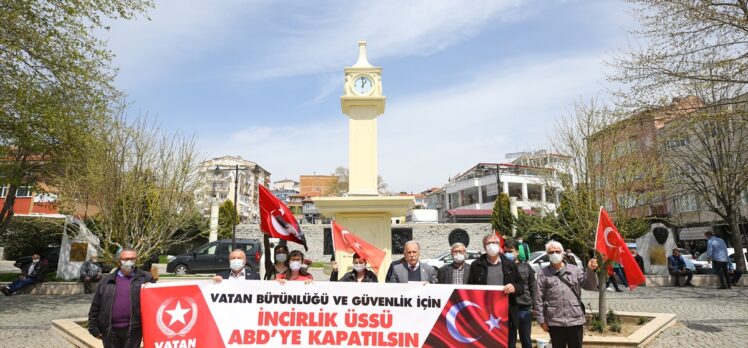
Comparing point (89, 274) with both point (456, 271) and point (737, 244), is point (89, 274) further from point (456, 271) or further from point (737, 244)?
point (737, 244)

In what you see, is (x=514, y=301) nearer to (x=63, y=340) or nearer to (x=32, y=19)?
(x=63, y=340)

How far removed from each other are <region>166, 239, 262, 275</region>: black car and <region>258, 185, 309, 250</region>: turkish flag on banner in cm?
1303

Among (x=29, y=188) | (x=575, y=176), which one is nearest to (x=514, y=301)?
(x=575, y=176)

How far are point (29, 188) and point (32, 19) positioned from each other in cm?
697

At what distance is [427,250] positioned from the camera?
29.6 m

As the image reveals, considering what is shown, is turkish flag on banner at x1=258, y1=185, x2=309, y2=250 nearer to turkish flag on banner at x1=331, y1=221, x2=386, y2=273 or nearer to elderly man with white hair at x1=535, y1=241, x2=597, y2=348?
turkish flag on banner at x1=331, y1=221, x2=386, y2=273

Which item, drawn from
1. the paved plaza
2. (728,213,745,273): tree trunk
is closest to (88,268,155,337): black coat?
the paved plaza

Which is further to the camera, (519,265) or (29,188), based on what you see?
(29,188)

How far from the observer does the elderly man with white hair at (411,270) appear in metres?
5.46

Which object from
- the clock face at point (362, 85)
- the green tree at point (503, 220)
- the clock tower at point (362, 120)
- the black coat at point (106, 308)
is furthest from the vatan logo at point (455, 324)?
the green tree at point (503, 220)

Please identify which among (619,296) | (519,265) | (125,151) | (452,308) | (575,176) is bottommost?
(619,296)

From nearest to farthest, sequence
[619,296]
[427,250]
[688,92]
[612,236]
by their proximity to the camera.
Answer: [612,236]
[619,296]
[688,92]
[427,250]

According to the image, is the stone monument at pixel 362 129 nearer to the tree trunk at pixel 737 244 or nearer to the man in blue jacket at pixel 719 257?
the man in blue jacket at pixel 719 257

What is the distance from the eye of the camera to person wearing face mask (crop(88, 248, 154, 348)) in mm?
4934
